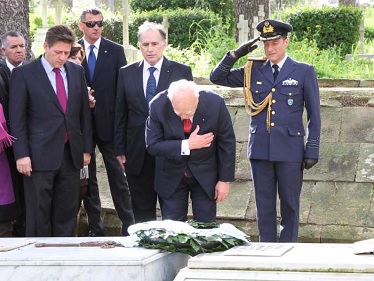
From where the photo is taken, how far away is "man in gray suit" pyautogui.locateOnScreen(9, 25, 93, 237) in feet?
20.6

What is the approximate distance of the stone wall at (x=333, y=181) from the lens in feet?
23.7

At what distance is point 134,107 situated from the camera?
6582 mm

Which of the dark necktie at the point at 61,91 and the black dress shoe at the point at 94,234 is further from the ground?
the dark necktie at the point at 61,91

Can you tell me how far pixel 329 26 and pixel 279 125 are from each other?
10.3 m

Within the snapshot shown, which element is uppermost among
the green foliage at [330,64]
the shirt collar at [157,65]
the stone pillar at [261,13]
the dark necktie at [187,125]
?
the stone pillar at [261,13]

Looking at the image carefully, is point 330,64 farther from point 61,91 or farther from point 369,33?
point 369,33

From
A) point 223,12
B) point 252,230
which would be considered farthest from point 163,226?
point 223,12

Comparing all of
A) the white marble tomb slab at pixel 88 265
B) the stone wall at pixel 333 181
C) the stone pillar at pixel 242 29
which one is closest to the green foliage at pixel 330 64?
the stone pillar at pixel 242 29

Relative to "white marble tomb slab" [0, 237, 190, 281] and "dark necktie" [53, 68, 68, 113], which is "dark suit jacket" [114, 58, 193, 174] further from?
"white marble tomb slab" [0, 237, 190, 281]

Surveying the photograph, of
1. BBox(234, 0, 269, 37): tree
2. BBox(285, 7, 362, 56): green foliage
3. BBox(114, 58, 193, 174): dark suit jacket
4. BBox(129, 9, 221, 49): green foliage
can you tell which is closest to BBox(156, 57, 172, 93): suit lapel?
BBox(114, 58, 193, 174): dark suit jacket

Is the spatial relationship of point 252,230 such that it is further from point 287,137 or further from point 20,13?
point 20,13

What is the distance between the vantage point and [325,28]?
1625cm

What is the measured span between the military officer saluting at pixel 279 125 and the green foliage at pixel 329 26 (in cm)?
976

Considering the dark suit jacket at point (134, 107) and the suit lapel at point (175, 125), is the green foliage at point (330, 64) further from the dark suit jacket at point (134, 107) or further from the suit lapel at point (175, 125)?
the suit lapel at point (175, 125)
